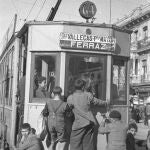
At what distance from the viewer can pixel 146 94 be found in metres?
44.6

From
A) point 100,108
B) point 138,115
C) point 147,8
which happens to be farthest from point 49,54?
point 147,8

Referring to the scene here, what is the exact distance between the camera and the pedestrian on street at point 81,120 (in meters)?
6.28

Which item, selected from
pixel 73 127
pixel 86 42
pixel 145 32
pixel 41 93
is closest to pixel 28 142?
pixel 73 127

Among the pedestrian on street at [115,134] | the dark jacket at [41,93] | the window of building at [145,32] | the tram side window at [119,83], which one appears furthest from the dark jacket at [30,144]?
the window of building at [145,32]

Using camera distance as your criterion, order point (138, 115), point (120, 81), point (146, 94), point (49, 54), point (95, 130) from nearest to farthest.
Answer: point (95, 130)
point (49, 54)
point (120, 81)
point (138, 115)
point (146, 94)

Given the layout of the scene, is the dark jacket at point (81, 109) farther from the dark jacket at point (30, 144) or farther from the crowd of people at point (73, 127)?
the dark jacket at point (30, 144)

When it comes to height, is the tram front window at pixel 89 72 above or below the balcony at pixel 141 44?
below

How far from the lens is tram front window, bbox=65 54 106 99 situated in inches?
292

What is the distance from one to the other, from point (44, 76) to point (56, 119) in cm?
167

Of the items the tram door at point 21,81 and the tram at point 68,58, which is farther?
the tram door at point 21,81

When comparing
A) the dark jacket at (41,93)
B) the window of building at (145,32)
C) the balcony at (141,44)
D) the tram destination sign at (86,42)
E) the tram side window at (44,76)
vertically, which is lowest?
the dark jacket at (41,93)

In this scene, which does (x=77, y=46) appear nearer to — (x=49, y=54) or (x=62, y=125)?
(x=49, y=54)

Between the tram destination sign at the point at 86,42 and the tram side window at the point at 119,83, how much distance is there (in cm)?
44

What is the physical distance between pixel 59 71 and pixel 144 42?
3960 cm
